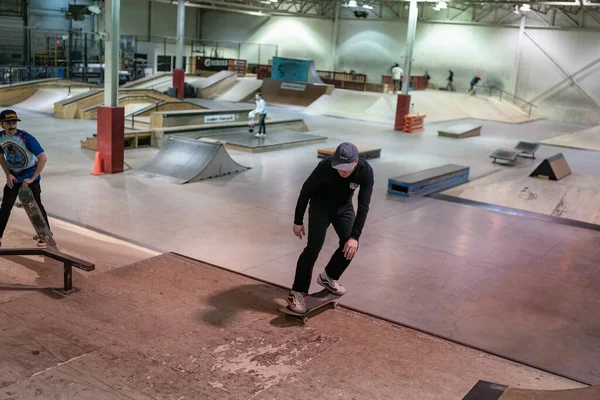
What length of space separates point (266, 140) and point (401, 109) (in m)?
8.16

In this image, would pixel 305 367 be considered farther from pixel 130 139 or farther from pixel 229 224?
pixel 130 139

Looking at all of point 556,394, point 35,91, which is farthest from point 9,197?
point 35,91

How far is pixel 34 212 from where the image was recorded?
6.70 metres

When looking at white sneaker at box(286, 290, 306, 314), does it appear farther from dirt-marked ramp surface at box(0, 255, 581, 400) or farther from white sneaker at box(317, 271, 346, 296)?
white sneaker at box(317, 271, 346, 296)

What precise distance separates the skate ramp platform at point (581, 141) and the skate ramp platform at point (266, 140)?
9476 millimetres

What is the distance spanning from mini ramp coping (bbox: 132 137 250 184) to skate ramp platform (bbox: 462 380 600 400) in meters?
9.02

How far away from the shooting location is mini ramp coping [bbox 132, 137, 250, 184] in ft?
41.2

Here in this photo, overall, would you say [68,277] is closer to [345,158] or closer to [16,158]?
[16,158]

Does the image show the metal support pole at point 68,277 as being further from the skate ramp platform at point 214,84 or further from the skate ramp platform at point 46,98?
the skate ramp platform at point 214,84

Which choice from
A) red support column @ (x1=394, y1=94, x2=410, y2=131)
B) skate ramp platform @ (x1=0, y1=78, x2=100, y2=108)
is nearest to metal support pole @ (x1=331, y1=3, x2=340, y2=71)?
red support column @ (x1=394, y1=94, x2=410, y2=131)

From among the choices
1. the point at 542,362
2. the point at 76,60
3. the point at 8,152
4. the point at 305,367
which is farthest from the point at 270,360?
the point at 76,60

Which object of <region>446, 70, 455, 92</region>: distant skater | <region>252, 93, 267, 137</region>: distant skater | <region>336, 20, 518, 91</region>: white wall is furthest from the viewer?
<region>446, 70, 455, 92</region>: distant skater

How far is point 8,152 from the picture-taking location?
650 centimetres

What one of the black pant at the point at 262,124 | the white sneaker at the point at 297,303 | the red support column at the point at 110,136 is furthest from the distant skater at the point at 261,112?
the white sneaker at the point at 297,303
